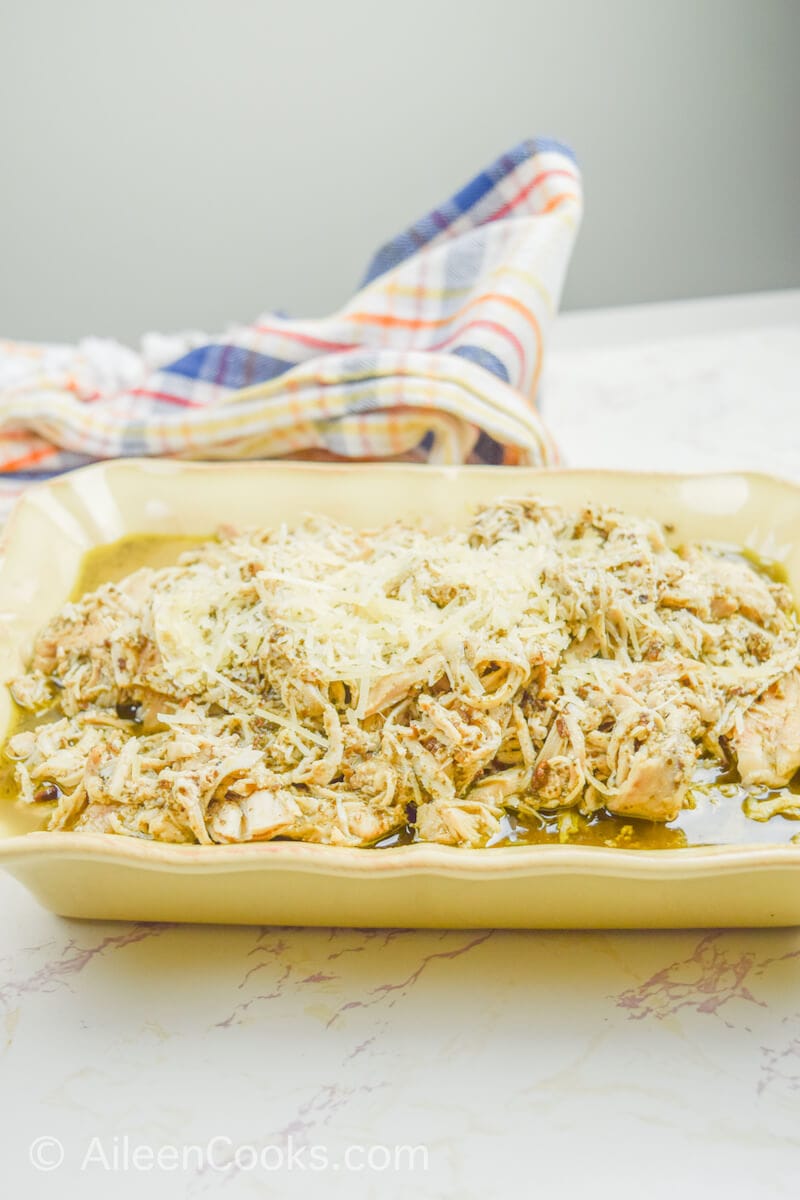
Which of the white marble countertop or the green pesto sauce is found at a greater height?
the green pesto sauce

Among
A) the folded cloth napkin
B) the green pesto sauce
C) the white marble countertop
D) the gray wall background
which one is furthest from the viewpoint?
the gray wall background

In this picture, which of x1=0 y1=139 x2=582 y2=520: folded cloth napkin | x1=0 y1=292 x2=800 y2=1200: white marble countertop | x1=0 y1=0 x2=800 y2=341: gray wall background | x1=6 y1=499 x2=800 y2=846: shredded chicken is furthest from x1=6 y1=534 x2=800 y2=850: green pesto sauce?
x1=0 y1=0 x2=800 y2=341: gray wall background

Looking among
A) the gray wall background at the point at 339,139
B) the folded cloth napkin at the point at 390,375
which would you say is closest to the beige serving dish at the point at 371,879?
the folded cloth napkin at the point at 390,375

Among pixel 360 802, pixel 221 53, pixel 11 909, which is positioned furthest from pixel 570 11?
pixel 11 909

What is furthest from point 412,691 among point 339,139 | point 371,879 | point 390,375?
point 339,139

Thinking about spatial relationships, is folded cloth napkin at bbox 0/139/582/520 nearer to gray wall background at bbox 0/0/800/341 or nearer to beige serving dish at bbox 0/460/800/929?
beige serving dish at bbox 0/460/800/929

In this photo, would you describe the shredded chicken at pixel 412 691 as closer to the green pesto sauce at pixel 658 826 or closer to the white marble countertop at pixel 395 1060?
the green pesto sauce at pixel 658 826

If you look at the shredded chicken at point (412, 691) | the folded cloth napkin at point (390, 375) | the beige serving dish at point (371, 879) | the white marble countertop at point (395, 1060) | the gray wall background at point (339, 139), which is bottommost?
the white marble countertop at point (395, 1060)
